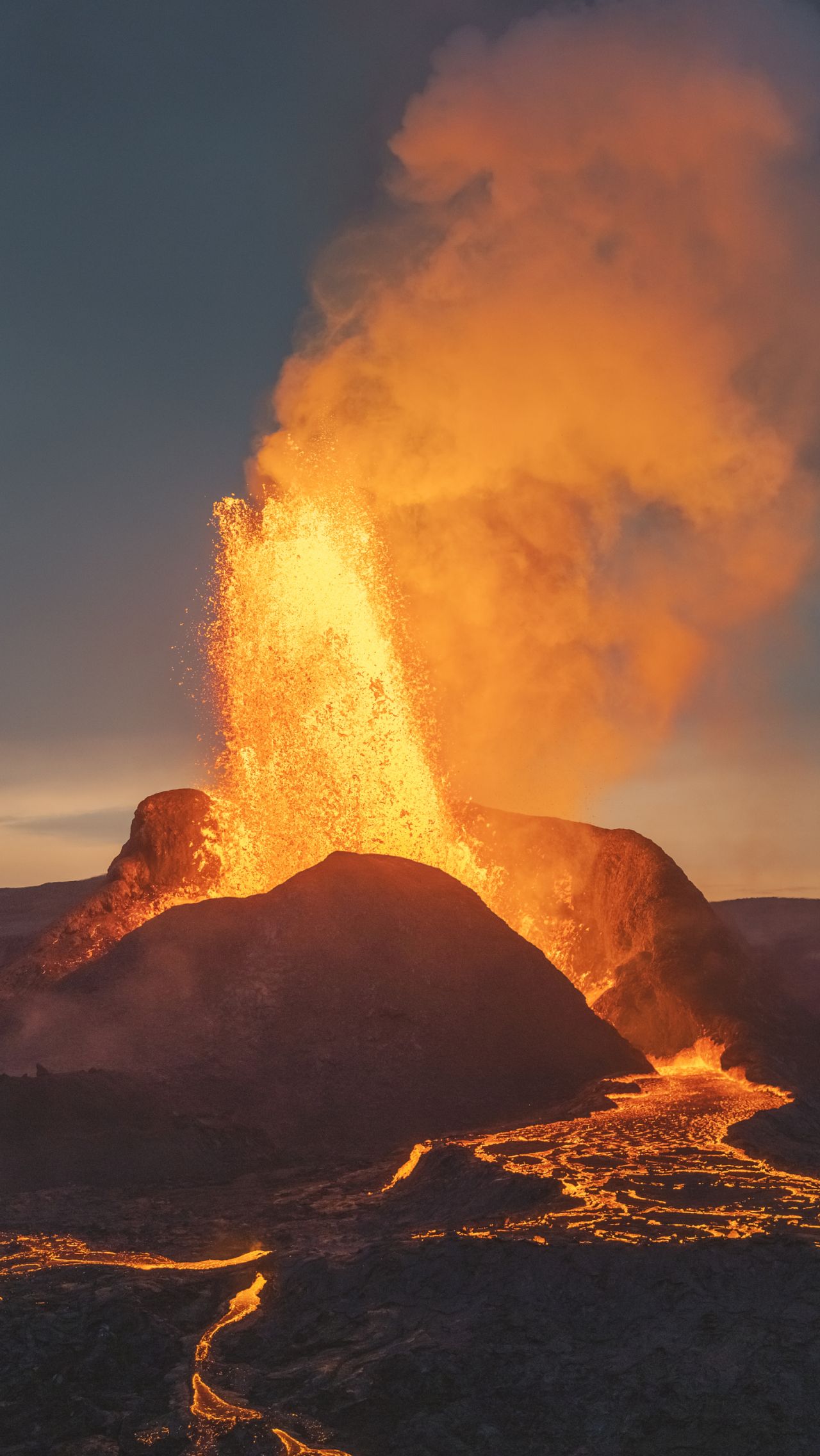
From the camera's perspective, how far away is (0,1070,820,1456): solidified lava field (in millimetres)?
9344

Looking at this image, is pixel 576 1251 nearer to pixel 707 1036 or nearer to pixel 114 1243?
pixel 114 1243

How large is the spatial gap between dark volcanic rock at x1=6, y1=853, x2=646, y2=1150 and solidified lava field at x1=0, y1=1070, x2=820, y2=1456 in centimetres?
733

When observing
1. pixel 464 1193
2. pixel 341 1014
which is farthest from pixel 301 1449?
pixel 341 1014

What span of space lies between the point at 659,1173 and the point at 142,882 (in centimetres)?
2343

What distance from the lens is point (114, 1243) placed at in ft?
50.7

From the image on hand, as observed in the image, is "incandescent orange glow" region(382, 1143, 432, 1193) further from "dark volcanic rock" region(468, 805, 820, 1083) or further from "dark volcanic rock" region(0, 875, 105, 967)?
"dark volcanic rock" region(0, 875, 105, 967)

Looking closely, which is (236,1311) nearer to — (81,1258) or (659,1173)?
(81,1258)

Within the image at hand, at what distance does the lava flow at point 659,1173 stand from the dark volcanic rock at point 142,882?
55.4 feet

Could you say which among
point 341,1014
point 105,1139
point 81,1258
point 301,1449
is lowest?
point 301,1449

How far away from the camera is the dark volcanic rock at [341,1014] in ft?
78.5

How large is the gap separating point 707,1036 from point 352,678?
55.3ft

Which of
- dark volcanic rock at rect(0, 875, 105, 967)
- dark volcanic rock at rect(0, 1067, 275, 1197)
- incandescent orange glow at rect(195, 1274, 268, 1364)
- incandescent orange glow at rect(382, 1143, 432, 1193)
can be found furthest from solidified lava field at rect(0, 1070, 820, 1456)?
dark volcanic rock at rect(0, 875, 105, 967)

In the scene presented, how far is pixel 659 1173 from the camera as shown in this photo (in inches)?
642

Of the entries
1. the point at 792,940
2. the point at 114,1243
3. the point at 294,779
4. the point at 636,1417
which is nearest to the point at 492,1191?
the point at 114,1243
